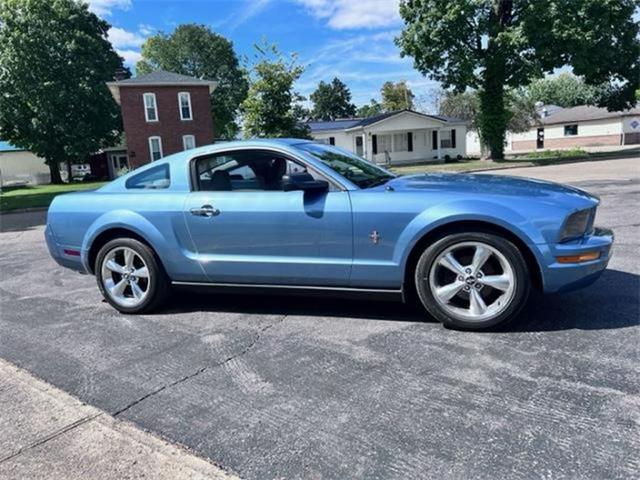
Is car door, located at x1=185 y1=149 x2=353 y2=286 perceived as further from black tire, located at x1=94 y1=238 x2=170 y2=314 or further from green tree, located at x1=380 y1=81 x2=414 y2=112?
green tree, located at x1=380 y1=81 x2=414 y2=112

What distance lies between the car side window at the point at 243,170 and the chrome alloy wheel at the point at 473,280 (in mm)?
1533

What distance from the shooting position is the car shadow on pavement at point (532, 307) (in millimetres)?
3982

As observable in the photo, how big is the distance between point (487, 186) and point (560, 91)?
82.1 m

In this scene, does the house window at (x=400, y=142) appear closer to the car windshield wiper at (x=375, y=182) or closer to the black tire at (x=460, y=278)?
the car windshield wiper at (x=375, y=182)

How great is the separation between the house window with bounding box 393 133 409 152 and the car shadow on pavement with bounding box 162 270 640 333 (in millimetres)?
35054

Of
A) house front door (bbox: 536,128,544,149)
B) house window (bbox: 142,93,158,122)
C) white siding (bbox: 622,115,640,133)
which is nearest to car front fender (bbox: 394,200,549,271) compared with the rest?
house window (bbox: 142,93,158,122)

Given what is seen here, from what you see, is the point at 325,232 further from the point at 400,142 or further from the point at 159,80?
the point at 400,142

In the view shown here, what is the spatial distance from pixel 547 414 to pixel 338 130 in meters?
37.3

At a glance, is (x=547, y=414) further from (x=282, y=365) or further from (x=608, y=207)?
(x=608, y=207)

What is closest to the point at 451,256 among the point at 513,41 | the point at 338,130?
the point at 513,41

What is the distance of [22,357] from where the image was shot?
159 inches

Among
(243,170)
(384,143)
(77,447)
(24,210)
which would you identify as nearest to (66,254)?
(243,170)

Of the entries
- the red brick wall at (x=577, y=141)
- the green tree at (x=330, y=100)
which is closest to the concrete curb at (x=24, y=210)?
the red brick wall at (x=577, y=141)

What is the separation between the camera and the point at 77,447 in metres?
2.71
